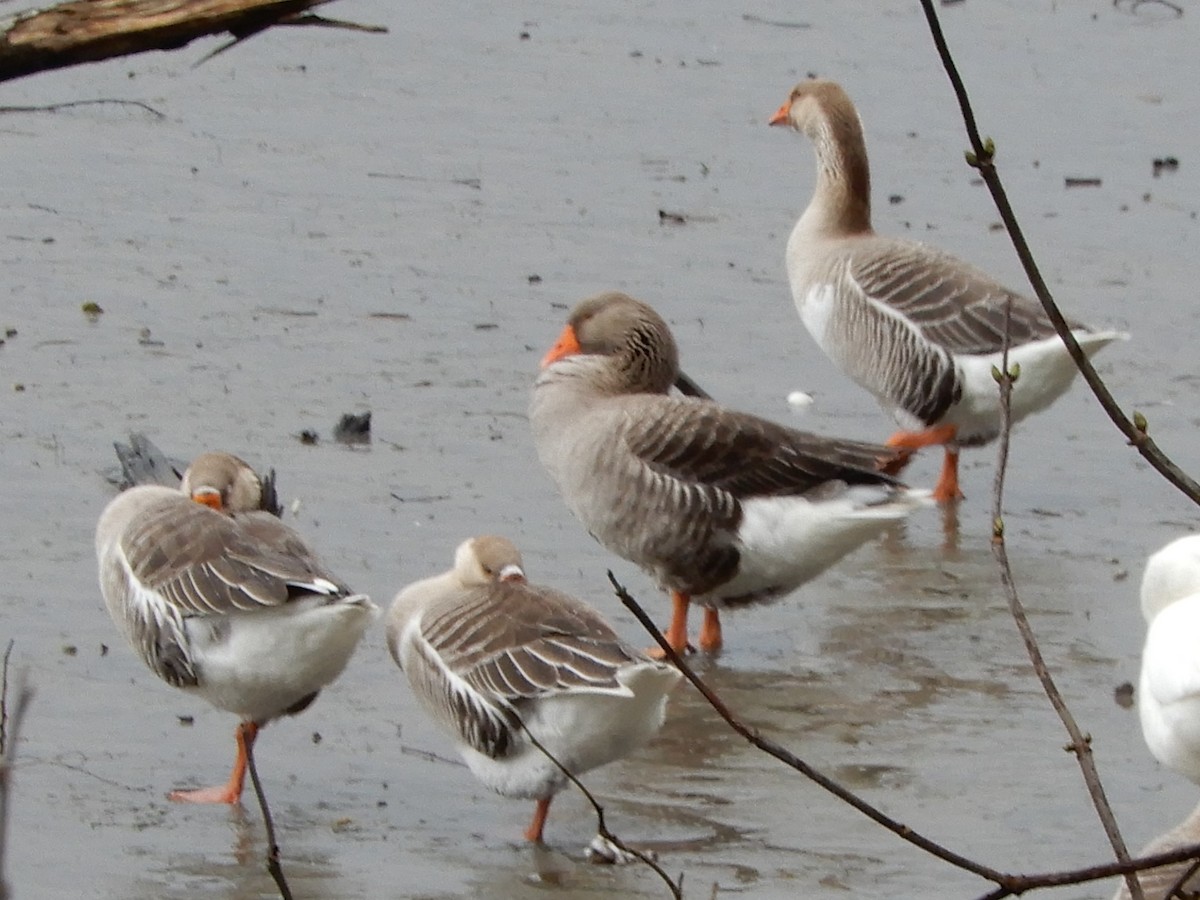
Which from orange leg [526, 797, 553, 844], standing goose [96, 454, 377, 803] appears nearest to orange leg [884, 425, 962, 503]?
standing goose [96, 454, 377, 803]

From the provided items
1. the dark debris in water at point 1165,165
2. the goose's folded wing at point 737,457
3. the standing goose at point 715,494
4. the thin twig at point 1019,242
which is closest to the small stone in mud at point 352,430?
the standing goose at point 715,494

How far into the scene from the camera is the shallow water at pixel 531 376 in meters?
5.76

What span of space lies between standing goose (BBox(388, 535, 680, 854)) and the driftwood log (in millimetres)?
2219

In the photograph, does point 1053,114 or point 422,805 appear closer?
point 422,805

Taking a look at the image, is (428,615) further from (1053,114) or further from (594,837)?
(1053,114)

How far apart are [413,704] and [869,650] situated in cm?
148

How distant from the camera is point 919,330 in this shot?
29.0ft

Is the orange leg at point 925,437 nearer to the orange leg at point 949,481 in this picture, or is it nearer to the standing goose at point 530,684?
the orange leg at point 949,481

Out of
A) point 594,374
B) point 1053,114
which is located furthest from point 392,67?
point 594,374

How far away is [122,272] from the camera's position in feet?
34.8

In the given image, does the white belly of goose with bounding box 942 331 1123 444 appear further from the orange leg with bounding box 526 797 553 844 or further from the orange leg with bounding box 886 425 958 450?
the orange leg with bounding box 526 797 553 844

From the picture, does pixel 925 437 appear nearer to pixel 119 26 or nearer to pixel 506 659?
pixel 506 659

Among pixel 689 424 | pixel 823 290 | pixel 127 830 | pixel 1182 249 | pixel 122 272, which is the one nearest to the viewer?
Answer: pixel 127 830

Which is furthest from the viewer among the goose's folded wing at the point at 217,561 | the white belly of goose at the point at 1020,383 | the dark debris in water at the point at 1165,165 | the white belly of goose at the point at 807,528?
the dark debris in water at the point at 1165,165
